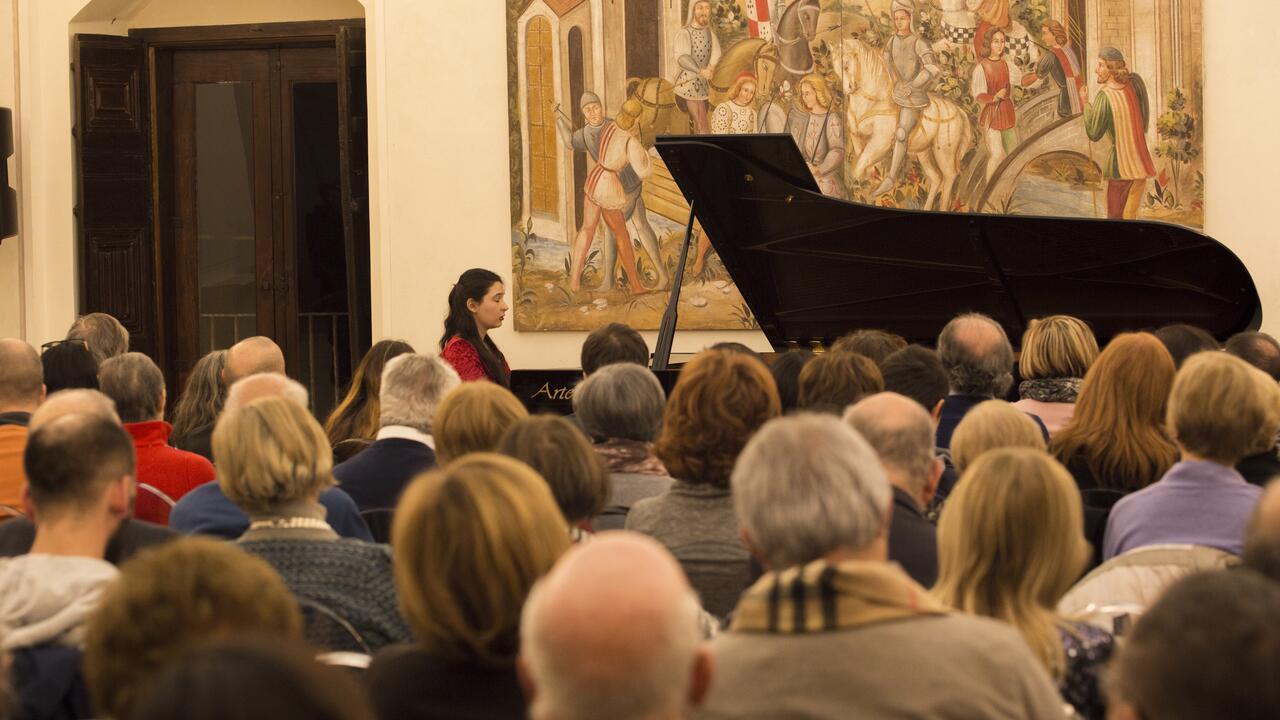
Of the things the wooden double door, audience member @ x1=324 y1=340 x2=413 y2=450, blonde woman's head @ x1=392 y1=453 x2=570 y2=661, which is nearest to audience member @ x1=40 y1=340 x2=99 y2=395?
audience member @ x1=324 y1=340 x2=413 y2=450

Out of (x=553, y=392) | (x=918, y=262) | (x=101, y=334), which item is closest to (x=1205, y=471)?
(x=918, y=262)

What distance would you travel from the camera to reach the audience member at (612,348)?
548 centimetres

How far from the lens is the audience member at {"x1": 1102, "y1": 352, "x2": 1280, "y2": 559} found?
10.1 ft

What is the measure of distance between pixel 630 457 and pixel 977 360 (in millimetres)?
1531

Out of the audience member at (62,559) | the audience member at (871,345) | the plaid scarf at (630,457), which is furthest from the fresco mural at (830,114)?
the audience member at (62,559)

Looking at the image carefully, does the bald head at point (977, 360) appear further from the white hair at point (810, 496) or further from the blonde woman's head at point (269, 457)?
the white hair at point (810, 496)

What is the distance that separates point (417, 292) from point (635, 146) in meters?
1.91

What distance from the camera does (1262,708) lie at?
1.39 meters

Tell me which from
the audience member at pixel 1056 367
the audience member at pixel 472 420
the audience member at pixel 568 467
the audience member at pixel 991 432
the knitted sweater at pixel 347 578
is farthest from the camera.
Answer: the audience member at pixel 1056 367

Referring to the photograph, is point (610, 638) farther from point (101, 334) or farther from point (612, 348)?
point (101, 334)

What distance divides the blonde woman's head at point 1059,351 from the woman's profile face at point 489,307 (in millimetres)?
3262

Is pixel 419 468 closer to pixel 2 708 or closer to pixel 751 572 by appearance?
pixel 751 572

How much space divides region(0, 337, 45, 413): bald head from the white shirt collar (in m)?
1.33

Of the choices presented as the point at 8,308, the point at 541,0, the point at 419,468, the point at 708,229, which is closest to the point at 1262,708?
the point at 419,468
